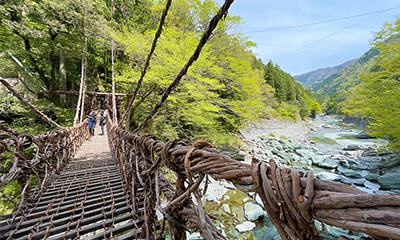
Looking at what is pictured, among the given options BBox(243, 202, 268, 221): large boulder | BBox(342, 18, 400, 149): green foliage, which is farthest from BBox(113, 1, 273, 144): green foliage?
BBox(342, 18, 400, 149): green foliage

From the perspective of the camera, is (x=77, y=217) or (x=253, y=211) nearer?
(x=77, y=217)

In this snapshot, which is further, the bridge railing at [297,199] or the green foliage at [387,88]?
the green foliage at [387,88]

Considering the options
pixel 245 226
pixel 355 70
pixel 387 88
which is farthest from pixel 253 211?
pixel 355 70

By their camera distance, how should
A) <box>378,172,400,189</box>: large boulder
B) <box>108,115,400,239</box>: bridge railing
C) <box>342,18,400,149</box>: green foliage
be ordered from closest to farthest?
1. <box>108,115,400,239</box>: bridge railing
2. <box>342,18,400,149</box>: green foliage
3. <box>378,172,400,189</box>: large boulder

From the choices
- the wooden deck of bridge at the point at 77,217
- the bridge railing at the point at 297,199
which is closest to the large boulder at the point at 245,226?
the wooden deck of bridge at the point at 77,217

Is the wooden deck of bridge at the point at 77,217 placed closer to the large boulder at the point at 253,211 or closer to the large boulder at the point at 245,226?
the large boulder at the point at 245,226

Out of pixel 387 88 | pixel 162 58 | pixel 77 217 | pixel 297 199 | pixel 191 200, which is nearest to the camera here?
pixel 297 199

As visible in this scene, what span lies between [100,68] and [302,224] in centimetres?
1684

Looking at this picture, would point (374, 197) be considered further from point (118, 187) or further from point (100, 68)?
point (100, 68)

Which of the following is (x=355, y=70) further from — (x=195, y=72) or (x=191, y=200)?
(x=191, y=200)

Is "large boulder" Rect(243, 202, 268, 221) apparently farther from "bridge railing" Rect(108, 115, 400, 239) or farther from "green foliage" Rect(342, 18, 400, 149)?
"green foliage" Rect(342, 18, 400, 149)

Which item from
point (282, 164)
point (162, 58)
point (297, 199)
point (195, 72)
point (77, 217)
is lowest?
point (282, 164)

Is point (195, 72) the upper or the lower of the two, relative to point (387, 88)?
upper

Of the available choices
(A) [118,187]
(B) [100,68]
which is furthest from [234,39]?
(B) [100,68]
